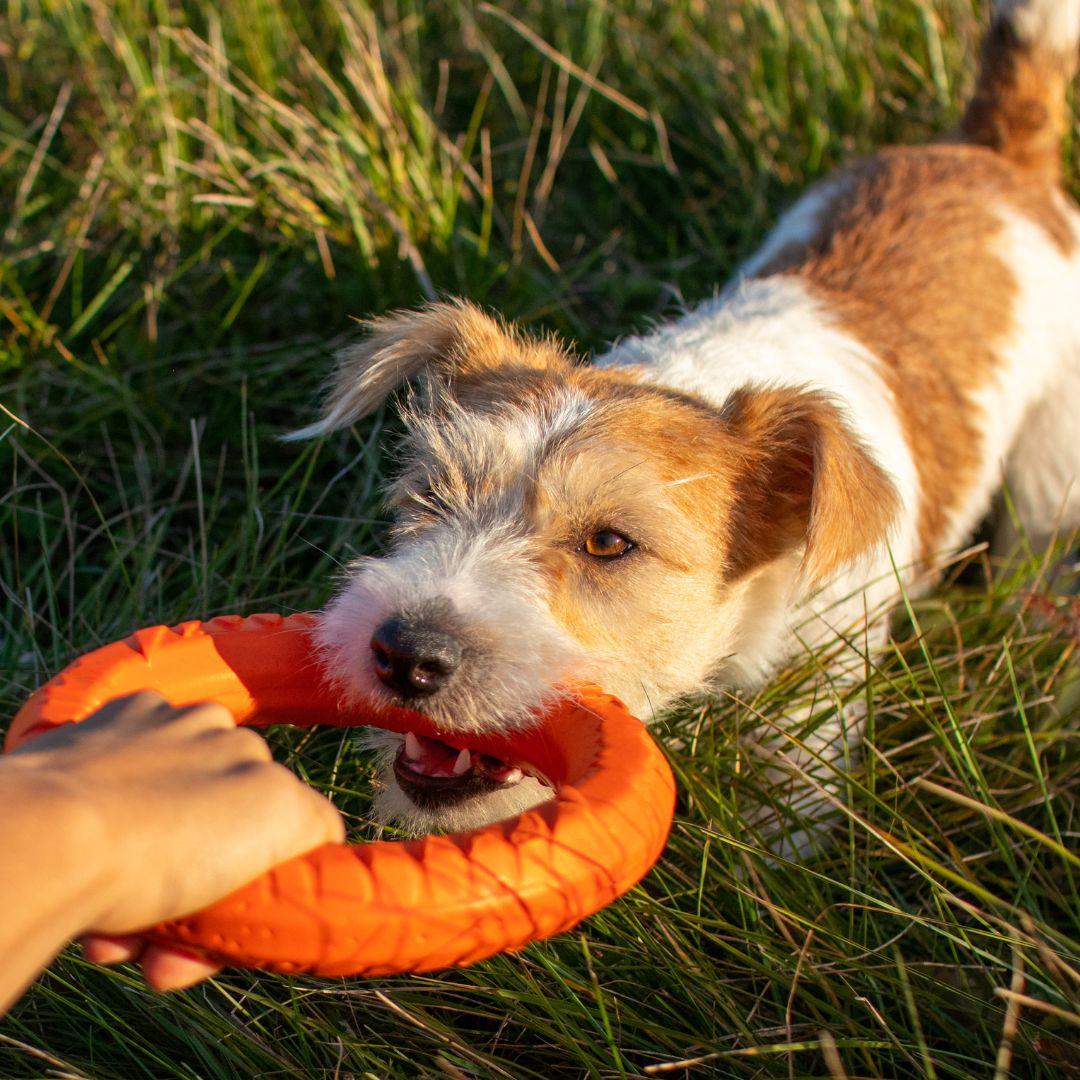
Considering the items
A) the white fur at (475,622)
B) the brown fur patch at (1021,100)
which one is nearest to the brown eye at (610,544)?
the white fur at (475,622)

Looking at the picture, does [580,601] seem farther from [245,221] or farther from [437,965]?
[245,221]

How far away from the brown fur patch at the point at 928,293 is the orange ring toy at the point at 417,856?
1800 millimetres

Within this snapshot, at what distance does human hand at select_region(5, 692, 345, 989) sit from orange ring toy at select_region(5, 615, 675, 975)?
0.28 ft

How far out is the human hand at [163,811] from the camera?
55.4 inches

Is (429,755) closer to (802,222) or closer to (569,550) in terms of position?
(569,550)

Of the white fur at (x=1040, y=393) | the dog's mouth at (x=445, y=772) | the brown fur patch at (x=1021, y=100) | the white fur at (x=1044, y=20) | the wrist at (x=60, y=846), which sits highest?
the white fur at (x=1044, y=20)

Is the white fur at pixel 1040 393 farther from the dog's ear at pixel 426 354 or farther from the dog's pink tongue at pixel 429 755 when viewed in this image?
the dog's pink tongue at pixel 429 755

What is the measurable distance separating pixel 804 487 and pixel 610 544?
582 mm

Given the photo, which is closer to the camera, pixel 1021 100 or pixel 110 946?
pixel 110 946

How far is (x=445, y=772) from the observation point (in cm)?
271

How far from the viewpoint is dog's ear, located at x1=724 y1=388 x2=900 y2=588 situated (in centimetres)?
274

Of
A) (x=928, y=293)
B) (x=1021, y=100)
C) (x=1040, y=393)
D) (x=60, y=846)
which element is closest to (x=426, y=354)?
(x=928, y=293)

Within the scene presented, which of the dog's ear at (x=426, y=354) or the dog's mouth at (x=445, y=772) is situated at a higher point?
the dog's ear at (x=426, y=354)

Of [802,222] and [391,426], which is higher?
[802,222]
